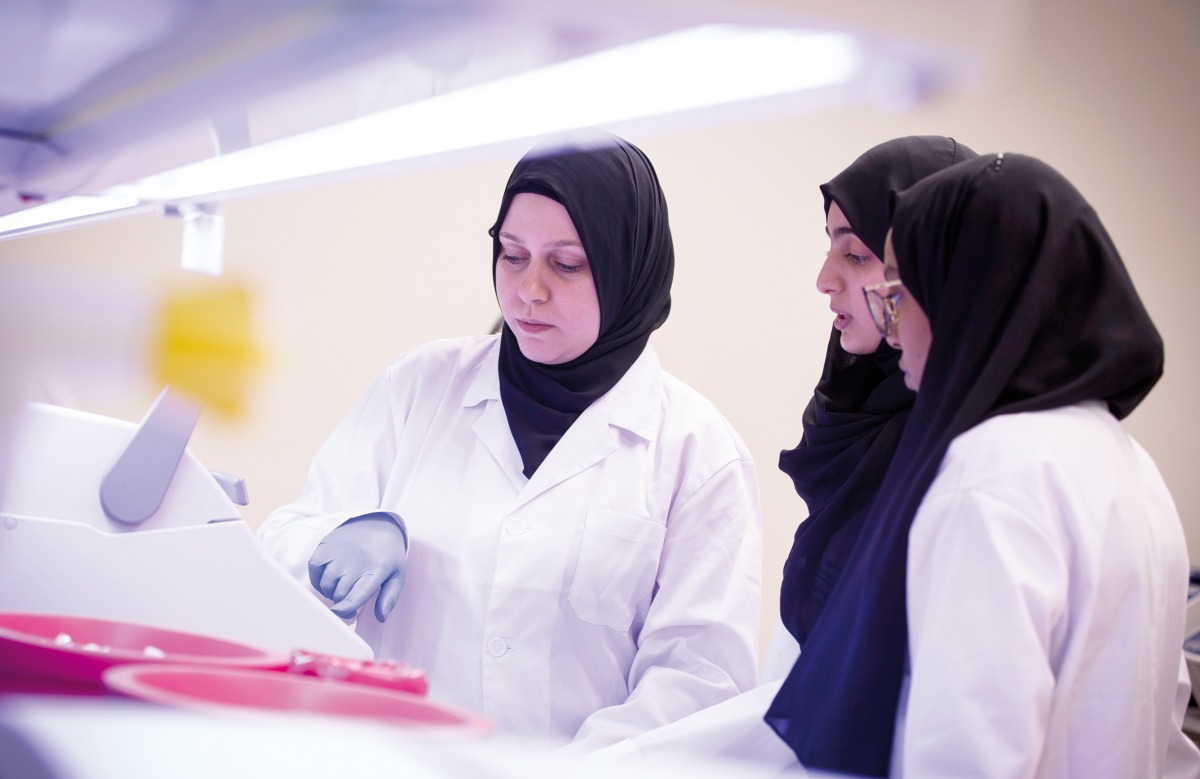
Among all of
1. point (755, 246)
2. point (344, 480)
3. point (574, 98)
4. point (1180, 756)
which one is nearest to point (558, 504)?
point (344, 480)

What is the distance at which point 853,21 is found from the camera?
0.31 metres

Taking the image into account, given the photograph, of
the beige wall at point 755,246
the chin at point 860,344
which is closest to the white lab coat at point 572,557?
the chin at point 860,344

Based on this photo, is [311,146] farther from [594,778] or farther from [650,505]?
[650,505]

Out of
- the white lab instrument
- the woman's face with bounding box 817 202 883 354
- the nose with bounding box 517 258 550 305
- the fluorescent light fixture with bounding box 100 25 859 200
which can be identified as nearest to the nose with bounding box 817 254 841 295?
the woman's face with bounding box 817 202 883 354

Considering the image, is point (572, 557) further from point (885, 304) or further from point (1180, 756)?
point (1180, 756)

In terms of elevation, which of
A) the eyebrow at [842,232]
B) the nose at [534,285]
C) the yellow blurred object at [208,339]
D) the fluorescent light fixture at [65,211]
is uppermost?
the eyebrow at [842,232]

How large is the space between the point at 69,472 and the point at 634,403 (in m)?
0.75

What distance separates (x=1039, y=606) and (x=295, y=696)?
0.54m

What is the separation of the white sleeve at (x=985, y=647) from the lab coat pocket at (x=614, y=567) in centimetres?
52

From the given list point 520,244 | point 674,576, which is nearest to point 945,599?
point 674,576

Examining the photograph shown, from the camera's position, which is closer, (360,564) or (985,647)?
(985,647)

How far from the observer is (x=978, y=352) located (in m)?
0.87

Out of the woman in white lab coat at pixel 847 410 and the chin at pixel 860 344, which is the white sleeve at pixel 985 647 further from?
the chin at pixel 860 344

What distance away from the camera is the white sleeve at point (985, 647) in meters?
0.73
